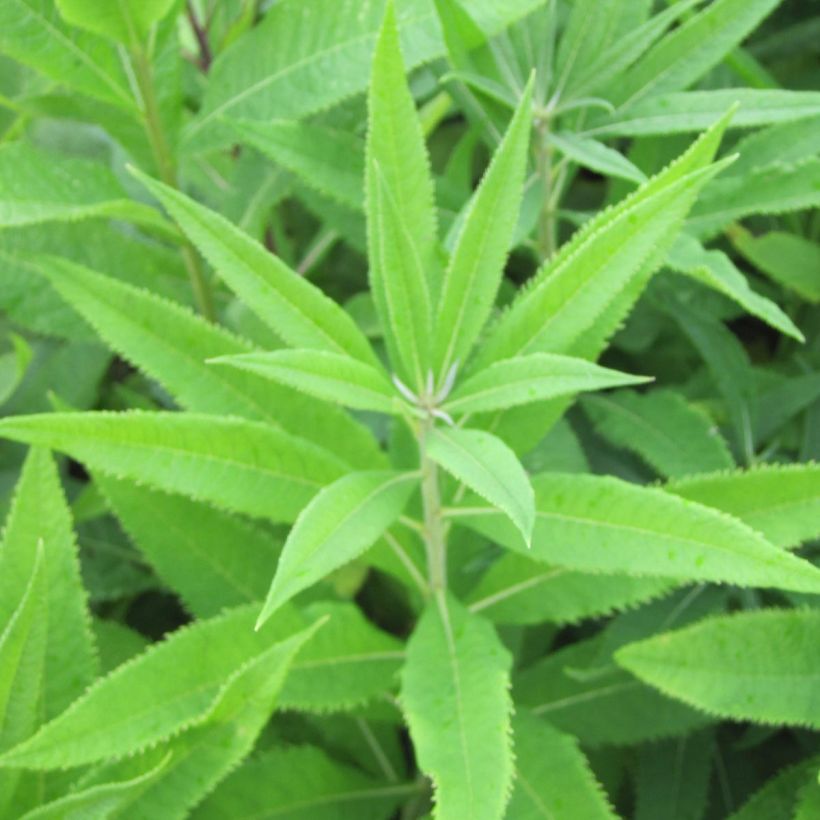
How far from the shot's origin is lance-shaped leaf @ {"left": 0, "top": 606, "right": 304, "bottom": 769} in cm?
86

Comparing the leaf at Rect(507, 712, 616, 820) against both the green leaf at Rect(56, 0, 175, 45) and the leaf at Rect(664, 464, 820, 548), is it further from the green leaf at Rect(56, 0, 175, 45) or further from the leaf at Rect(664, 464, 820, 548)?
the green leaf at Rect(56, 0, 175, 45)

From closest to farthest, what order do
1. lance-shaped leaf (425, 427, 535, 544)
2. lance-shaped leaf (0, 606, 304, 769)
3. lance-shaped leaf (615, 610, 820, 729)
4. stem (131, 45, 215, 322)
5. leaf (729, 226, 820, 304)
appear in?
lance-shaped leaf (425, 427, 535, 544), lance-shaped leaf (0, 606, 304, 769), lance-shaped leaf (615, 610, 820, 729), stem (131, 45, 215, 322), leaf (729, 226, 820, 304)

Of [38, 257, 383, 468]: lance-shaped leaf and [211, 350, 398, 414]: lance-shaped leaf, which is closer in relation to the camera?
[211, 350, 398, 414]: lance-shaped leaf

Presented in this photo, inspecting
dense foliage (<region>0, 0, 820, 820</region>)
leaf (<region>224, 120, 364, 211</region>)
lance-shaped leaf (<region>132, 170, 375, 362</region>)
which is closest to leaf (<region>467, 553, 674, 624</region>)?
dense foliage (<region>0, 0, 820, 820</region>)

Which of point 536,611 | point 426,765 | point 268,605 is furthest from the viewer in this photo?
point 536,611

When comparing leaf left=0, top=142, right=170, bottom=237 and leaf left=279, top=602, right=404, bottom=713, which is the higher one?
leaf left=0, top=142, right=170, bottom=237

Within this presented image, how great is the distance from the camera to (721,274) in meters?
1.09

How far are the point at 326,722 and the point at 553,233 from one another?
2.44 feet

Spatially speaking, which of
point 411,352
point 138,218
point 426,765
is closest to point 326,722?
point 426,765

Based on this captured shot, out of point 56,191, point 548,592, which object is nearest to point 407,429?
point 548,592

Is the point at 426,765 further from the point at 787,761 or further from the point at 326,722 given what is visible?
the point at 787,761

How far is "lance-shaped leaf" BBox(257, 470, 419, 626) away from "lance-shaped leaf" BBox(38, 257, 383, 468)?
0.19 m

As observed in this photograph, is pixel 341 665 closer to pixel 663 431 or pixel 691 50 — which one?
pixel 663 431

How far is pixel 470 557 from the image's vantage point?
3.98ft
